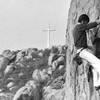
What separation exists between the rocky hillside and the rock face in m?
15.2

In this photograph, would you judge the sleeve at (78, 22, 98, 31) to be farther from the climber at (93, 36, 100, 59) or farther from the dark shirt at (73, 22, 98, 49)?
the climber at (93, 36, 100, 59)

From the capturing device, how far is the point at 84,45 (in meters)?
11.7

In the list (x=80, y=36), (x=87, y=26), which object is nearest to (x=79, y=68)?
(x=80, y=36)

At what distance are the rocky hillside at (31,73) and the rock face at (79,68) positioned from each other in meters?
15.2

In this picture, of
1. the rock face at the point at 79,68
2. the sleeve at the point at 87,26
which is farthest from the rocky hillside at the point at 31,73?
the sleeve at the point at 87,26

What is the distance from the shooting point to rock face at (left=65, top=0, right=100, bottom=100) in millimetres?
13844

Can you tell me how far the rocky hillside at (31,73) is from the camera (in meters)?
35.7

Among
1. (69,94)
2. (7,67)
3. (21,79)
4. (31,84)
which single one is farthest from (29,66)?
(69,94)

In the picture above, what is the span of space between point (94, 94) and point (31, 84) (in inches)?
917

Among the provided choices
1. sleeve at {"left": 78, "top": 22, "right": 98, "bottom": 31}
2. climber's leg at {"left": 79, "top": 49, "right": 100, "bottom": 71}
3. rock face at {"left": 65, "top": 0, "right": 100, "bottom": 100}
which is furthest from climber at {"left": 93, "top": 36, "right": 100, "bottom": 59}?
sleeve at {"left": 78, "top": 22, "right": 98, "bottom": 31}

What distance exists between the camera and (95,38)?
44.3 feet

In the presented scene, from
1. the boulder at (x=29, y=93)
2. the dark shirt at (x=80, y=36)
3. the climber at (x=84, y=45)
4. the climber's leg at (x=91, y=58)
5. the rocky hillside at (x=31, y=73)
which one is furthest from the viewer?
the rocky hillside at (x=31, y=73)

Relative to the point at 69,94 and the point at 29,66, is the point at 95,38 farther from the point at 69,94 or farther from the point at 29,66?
the point at 29,66

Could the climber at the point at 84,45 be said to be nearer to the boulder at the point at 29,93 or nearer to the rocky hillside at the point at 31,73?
the rocky hillside at the point at 31,73
